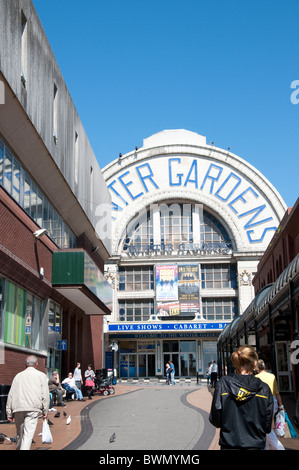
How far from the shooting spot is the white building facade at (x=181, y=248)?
51.8 meters

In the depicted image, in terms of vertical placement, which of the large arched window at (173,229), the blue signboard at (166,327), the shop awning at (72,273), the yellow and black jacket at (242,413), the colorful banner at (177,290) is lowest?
the yellow and black jacket at (242,413)

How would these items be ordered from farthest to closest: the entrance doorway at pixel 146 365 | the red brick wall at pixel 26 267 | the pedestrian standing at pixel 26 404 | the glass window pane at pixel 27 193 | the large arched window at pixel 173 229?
1. the large arched window at pixel 173 229
2. the entrance doorway at pixel 146 365
3. the glass window pane at pixel 27 193
4. the red brick wall at pixel 26 267
5. the pedestrian standing at pixel 26 404

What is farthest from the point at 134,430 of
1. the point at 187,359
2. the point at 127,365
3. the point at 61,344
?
the point at 127,365

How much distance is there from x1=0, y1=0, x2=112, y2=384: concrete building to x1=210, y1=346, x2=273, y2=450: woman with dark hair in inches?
513

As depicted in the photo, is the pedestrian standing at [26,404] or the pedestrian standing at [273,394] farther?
the pedestrian standing at [26,404]

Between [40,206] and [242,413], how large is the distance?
19.5 meters

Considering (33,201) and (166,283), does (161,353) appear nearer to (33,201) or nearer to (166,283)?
(166,283)

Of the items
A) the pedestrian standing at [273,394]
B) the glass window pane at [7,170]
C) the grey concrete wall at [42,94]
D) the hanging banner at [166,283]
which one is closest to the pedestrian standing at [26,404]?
the pedestrian standing at [273,394]

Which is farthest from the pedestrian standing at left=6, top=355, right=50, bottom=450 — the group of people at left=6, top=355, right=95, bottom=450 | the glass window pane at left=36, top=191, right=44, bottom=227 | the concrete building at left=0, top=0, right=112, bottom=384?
the glass window pane at left=36, top=191, right=44, bottom=227

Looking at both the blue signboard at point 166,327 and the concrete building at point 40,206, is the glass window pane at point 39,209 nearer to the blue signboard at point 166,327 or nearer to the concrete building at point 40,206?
the concrete building at point 40,206

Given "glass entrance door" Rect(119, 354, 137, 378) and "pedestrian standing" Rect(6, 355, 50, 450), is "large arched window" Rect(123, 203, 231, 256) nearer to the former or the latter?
"glass entrance door" Rect(119, 354, 137, 378)

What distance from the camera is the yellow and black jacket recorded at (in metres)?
5.34

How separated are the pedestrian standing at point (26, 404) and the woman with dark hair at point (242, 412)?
13.0 ft

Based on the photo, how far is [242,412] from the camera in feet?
17.7
